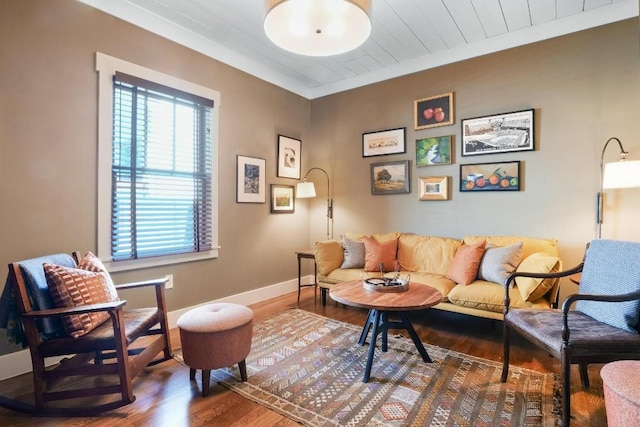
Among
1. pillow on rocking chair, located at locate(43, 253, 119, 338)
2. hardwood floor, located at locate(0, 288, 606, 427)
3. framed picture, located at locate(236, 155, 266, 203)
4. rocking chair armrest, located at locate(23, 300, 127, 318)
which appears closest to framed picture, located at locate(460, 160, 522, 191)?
hardwood floor, located at locate(0, 288, 606, 427)

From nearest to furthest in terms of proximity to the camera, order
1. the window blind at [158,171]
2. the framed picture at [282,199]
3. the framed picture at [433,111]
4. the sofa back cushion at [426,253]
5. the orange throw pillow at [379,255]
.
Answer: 1. the window blind at [158,171]
2. the sofa back cushion at [426,253]
3. the orange throw pillow at [379,255]
4. the framed picture at [433,111]
5. the framed picture at [282,199]

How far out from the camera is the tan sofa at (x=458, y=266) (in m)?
2.60

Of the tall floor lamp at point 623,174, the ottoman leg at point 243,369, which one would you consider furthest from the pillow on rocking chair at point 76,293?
the tall floor lamp at point 623,174

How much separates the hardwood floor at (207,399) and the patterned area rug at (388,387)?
0.36 ft

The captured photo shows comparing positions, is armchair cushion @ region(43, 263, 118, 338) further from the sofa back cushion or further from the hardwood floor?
the sofa back cushion

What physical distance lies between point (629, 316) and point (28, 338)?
3.31 m

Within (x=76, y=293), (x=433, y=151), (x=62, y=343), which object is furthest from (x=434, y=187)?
(x=62, y=343)

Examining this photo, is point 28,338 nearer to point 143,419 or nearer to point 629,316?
point 143,419

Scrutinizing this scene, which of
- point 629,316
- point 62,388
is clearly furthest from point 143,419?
point 629,316

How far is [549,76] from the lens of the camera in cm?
317

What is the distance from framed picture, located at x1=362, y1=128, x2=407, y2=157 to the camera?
4.09m

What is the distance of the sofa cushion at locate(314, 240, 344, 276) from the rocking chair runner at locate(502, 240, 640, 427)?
1.99m

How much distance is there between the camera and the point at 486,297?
2.74 meters

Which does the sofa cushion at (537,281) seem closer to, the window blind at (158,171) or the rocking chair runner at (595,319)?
the rocking chair runner at (595,319)
